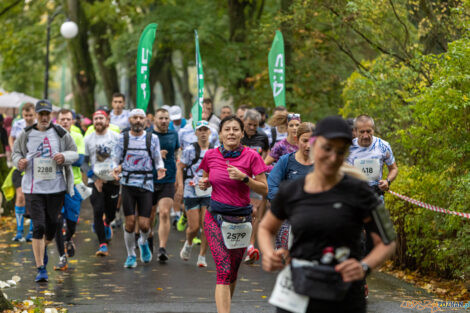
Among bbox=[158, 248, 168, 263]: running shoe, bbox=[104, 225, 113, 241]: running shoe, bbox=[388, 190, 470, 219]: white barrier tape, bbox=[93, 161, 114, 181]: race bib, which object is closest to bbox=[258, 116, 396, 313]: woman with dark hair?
bbox=[388, 190, 470, 219]: white barrier tape

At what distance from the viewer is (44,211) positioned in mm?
9766

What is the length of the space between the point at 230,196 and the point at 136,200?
3644 mm

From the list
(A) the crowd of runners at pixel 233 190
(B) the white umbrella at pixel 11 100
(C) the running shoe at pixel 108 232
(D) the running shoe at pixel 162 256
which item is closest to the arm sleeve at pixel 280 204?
(A) the crowd of runners at pixel 233 190

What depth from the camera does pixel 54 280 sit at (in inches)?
377

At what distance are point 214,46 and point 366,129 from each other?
1775cm

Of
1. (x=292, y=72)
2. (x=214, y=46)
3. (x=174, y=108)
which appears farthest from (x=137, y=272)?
(x=214, y=46)

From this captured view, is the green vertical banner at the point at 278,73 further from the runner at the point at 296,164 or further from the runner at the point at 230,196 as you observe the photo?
the runner at the point at 230,196

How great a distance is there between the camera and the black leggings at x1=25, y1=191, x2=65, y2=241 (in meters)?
9.60

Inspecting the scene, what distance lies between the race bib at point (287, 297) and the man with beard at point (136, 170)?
633 cm

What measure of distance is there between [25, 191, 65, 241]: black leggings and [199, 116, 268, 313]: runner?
2.93 metres

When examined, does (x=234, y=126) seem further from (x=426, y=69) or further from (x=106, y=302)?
(x=426, y=69)

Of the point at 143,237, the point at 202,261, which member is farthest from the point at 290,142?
the point at 143,237

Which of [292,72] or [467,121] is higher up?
[292,72]

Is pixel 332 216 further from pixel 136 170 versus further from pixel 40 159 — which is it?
pixel 136 170
